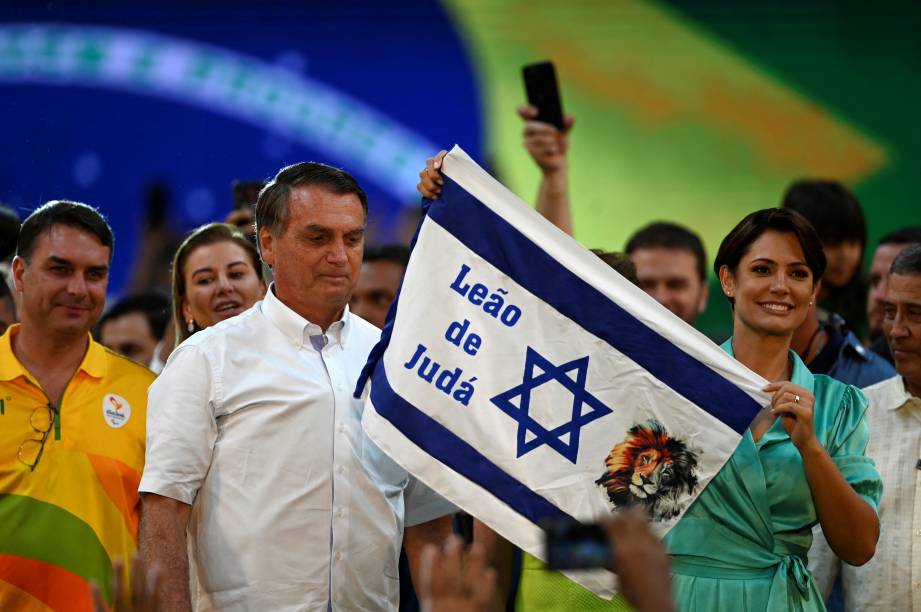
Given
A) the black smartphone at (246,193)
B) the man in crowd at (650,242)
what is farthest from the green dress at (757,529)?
the black smartphone at (246,193)

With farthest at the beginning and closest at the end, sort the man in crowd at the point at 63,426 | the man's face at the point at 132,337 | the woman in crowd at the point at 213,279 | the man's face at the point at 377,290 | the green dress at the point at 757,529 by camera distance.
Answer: the man's face at the point at 132,337 < the man's face at the point at 377,290 < the woman in crowd at the point at 213,279 < the man in crowd at the point at 63,426 < the green dress at the point at 757,529

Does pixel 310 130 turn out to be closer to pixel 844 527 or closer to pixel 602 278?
pixel 602 278

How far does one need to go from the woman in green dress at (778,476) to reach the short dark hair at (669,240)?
1365 millimetres

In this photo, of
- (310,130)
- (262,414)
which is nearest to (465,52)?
(310,130)

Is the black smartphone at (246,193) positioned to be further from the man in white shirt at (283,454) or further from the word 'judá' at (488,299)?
the word 'judá' at (488,299)

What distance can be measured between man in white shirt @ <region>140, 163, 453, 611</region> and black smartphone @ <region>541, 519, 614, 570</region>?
4.85 feet

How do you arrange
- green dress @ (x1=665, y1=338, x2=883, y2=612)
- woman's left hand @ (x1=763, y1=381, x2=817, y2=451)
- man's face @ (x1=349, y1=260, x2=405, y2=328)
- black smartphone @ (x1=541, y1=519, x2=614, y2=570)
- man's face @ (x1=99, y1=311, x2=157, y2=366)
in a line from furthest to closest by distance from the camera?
1. man's face @ (x1=99, y1=311, x2=157, y2=366)
2. man's face @ (x1=349, y1=260, x2=405, y2=328)
3. green dress @ (x1=665, y1=338, x2=883, y2=612)
4. woman's left hand @ (x1=763, y1=381, x2=817, y2=451)
5. black smartphone @ (x1=541, y1=519, x2=614, y2=570)

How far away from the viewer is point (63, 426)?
356cm

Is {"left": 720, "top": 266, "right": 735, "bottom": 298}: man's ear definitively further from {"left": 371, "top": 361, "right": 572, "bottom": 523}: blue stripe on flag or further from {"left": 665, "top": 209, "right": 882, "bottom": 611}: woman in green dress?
{"left": 371, "top": 361, "right": 572, "bottom": 523}: blue stripe on flag

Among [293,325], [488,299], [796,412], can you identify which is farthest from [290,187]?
[796,412]

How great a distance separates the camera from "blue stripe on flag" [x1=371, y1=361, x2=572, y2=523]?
10.7 feet

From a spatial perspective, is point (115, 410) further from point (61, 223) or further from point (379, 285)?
point (379, 285)

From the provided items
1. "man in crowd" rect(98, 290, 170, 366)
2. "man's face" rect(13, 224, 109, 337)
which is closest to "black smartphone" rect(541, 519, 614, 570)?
"man's face" rect(13, 224, 109, 337)

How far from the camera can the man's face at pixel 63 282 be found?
3684 millimetres
